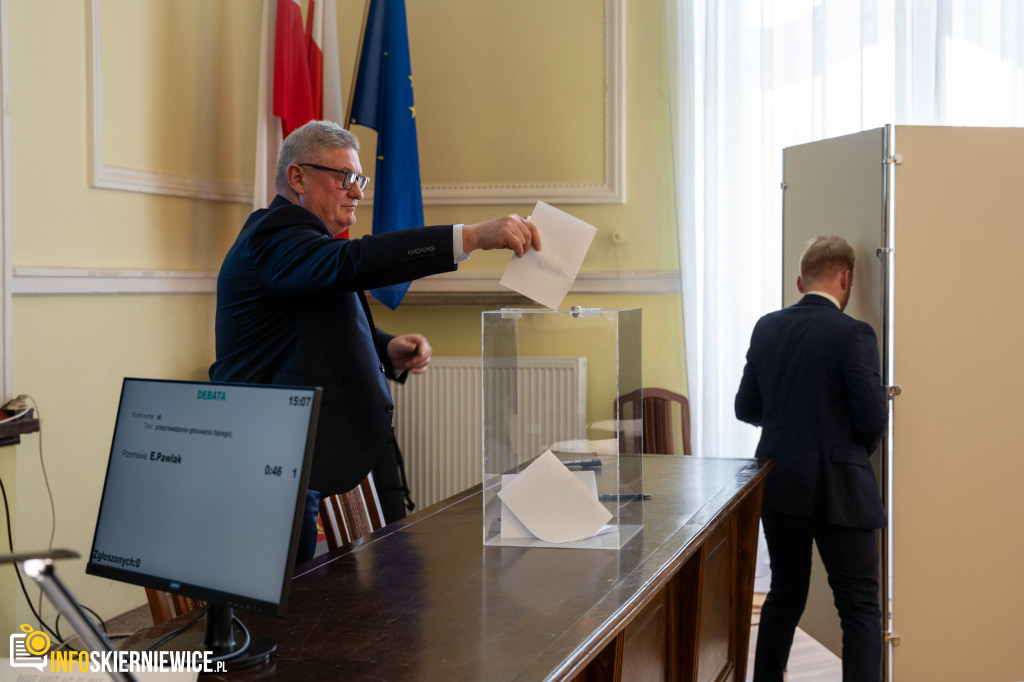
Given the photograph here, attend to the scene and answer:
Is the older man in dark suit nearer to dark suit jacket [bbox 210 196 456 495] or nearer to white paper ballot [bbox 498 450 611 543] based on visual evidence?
dark suit jacket [bbox 210 196 456 495]

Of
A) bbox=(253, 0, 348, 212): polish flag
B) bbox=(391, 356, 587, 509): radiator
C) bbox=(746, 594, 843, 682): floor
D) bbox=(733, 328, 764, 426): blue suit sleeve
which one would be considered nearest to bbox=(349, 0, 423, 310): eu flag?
bbox=(253, 0, 348, 212): polish flag

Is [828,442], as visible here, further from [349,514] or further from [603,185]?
[603,185]

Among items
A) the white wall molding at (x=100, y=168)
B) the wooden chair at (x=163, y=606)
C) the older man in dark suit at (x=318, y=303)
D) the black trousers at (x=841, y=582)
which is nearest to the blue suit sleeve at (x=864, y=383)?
the black trousers at (x=841, y=582)

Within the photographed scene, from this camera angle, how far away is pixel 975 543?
3027 millimetres

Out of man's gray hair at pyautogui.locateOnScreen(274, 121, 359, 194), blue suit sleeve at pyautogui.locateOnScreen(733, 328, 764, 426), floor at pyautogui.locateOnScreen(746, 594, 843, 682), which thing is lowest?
floor at pyautogui.locateOnScreen(746, 594, 843, 682)

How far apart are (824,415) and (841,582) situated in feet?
1.66

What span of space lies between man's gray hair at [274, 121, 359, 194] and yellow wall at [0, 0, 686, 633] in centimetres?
106

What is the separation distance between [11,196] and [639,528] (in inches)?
83.3

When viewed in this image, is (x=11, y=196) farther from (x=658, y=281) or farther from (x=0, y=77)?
(x=658, y=281)

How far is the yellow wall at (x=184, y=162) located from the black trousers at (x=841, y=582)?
144 cm

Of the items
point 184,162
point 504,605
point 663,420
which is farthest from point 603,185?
point 504,605

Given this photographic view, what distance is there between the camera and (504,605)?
141cm

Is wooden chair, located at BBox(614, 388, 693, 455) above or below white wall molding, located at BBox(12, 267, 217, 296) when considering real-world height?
below

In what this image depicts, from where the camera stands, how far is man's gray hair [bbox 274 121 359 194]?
7.18 feet
